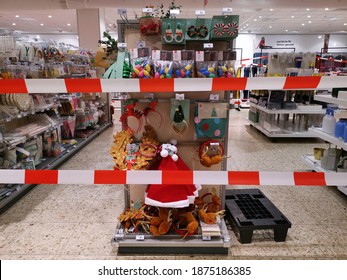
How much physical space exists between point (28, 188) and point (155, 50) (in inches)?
99.6

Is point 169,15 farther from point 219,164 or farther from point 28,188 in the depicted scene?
point 28,188

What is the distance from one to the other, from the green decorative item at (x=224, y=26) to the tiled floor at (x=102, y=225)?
1.75 m

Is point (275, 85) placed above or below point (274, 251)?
above

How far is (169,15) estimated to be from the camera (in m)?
2.32

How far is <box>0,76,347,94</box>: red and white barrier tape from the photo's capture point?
1759 mm

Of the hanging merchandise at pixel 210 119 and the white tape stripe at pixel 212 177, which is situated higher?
the hanging merchandise at pixel 210 119

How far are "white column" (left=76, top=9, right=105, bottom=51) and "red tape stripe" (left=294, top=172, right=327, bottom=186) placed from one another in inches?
332

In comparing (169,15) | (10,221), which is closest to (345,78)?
(169,15)

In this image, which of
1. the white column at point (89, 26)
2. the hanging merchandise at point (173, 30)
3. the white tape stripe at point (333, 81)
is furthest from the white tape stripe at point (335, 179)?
the white column at point (89, 26)

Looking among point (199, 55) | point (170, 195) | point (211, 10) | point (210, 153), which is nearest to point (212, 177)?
point (170, 195)

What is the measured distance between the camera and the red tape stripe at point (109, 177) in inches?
73.1

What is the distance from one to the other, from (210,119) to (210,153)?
31 cm

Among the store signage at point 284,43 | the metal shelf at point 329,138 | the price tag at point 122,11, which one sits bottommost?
the metal shelf at point 329,138

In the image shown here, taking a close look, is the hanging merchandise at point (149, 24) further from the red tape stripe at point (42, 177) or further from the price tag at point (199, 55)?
the red tape stripe at point (42, 177)
